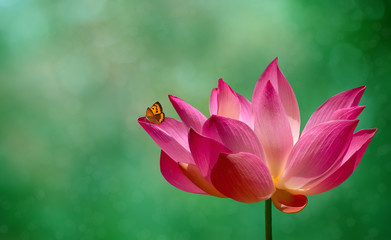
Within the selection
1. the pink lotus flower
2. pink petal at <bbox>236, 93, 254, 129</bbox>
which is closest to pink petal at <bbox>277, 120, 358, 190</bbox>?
the pink lotus flower

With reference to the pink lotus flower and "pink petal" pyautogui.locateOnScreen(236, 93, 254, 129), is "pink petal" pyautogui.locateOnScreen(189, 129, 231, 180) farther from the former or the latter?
"pink petal" pyautogui.locateOnScreen(236, 93, 254, 129)

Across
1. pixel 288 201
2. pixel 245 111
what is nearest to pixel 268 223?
pixel 288 201

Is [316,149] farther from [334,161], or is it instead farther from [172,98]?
[172,98]

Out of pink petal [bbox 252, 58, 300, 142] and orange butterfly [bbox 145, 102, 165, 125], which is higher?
orange butterfly [bbox 145, 102, 165, 125]

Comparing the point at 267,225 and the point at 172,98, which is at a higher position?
the point at 172,98

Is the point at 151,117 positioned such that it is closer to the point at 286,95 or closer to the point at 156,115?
the point at 156,115

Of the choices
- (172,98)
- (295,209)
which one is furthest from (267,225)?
(172,98)
